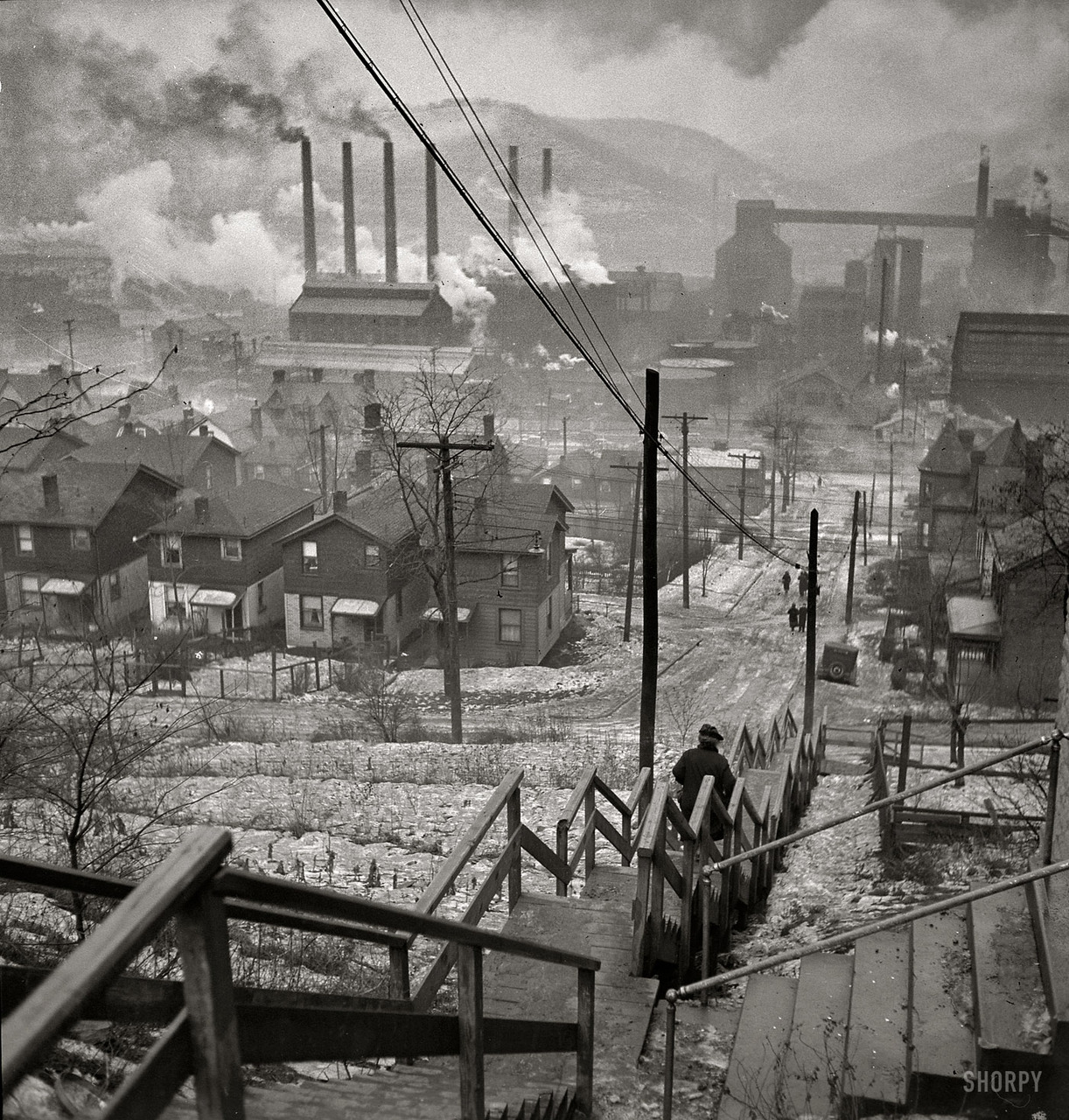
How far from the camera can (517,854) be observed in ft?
21.1

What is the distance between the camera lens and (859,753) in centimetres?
2436

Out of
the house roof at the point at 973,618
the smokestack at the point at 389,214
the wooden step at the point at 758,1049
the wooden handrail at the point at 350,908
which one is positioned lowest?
the house roof at the point at 973,618

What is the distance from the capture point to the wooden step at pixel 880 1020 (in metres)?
4.68

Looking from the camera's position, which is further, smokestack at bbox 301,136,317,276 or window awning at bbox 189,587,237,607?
smokestack at bbox 301,136,317,276

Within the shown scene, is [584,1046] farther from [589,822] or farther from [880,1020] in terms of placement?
[589,822]

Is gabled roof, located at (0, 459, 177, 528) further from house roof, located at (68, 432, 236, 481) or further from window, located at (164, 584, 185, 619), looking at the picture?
house roof, located at (68, 432, 236, 481)

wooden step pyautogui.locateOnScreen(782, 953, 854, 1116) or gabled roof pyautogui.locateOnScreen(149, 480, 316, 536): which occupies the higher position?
wooden step pyautogui.locateOnScreen(782, 953, 854, 1116)

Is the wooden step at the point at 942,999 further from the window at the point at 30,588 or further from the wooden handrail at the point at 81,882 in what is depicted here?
the window at the point at 30,588

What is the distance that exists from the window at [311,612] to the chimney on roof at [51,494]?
1094 centimetres

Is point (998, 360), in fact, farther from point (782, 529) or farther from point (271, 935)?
point (271, 935)

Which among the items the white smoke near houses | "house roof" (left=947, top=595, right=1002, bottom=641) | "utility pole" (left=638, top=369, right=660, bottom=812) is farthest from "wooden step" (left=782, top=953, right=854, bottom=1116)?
the white smoke near houses

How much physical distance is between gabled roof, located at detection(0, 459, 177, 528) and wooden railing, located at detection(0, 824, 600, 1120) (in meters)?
41.5

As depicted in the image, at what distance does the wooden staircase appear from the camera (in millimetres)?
4582

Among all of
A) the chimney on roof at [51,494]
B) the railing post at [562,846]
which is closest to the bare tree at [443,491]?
the chimney on roof at [51,494]
